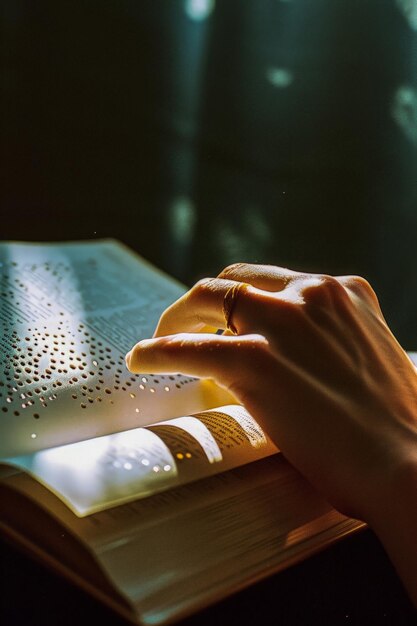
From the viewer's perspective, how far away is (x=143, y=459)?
0.51 m

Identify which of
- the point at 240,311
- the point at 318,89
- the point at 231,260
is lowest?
the point at 231,260

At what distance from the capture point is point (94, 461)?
1.64 feet

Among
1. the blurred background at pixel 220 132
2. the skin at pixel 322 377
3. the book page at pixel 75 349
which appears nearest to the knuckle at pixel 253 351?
the skin at pixel 322 377

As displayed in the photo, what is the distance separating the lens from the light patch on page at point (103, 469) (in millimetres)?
458

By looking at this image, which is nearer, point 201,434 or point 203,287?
point 201,434

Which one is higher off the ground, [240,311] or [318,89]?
[318,89]

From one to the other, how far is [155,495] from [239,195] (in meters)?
0.83

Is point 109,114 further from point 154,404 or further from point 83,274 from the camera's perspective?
point 154,404

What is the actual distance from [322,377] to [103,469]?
0.20m

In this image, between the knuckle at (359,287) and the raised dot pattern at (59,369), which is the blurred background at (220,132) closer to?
the knuckle at (359,287)

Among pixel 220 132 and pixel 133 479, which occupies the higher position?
pixel 220 132

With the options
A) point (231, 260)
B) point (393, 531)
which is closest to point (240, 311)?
point (393, 531)

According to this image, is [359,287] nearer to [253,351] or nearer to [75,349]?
[253,351]

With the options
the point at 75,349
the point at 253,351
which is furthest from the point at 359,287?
the point at 75,349
